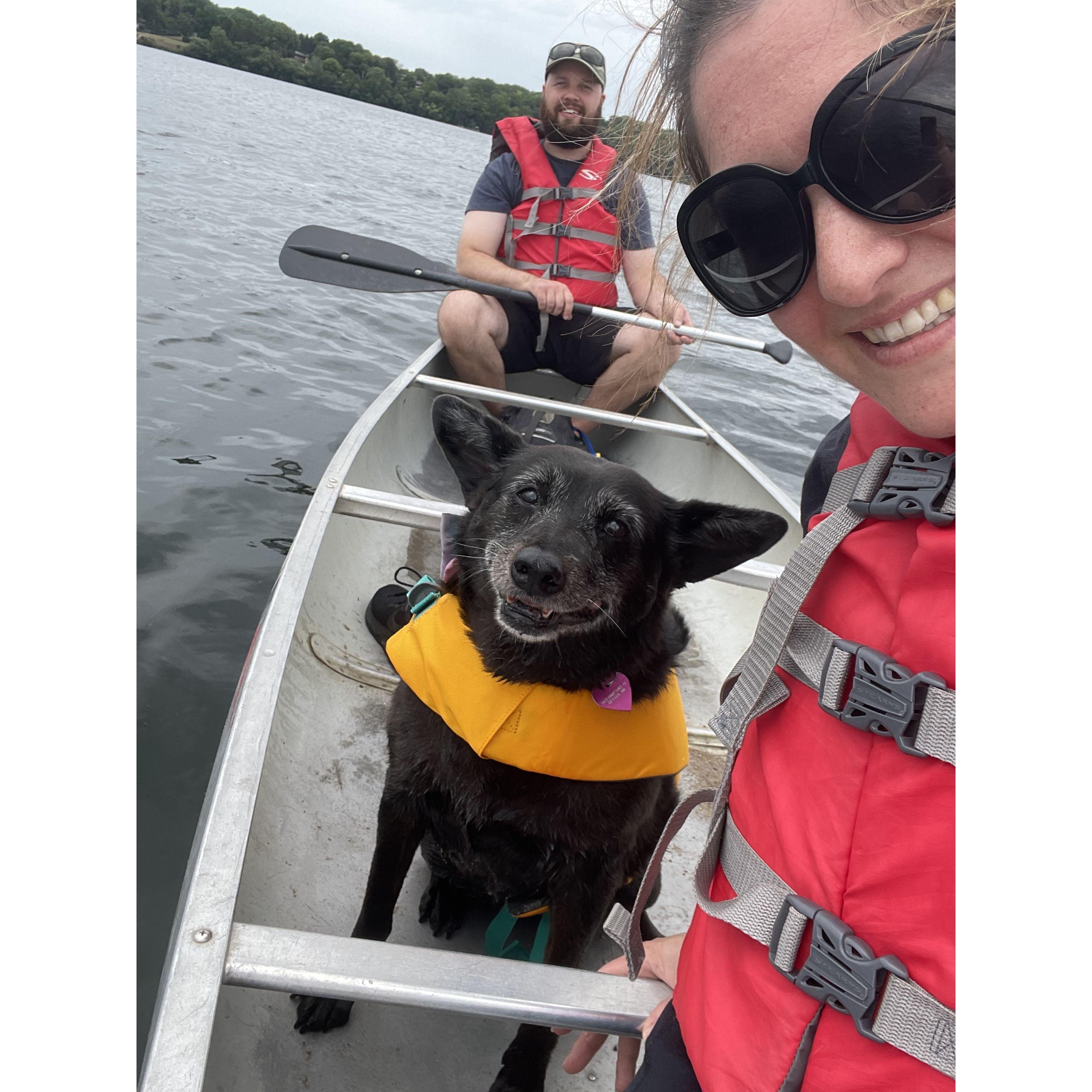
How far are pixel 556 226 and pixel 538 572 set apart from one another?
15.2ft

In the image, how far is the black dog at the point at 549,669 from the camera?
6.57 feet

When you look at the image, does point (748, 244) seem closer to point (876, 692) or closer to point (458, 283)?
point (876, 692)

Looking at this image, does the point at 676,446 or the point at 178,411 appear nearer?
the point at 676,446

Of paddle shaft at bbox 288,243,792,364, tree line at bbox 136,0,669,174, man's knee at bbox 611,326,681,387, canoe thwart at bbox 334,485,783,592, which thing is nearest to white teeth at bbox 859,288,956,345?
canoe thwart at bbox 334,485,783,592

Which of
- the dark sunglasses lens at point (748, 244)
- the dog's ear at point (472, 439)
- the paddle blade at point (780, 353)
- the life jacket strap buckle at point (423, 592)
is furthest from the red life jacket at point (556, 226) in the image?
the dark sunglasses lens at point (748, 244)

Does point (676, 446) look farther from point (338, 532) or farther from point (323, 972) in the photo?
point (323, 972)

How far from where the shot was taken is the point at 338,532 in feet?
13.4

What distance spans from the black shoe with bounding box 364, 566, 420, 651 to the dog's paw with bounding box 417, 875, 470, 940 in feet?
4.26

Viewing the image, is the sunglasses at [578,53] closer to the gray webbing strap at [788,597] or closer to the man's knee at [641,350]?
→ the man's knee at [641,350]

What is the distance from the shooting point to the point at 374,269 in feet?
18.1

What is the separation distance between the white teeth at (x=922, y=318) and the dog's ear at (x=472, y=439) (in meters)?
1.52

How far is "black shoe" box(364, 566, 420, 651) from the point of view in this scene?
11.9 feet
